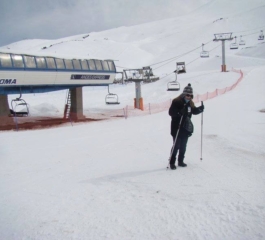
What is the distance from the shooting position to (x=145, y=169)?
7117 mm

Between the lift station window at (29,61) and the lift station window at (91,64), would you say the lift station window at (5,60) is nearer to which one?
the lift station window at (29,61)

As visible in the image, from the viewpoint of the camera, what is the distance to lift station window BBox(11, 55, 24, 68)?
21.0 m

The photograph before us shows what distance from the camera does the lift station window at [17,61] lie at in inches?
826

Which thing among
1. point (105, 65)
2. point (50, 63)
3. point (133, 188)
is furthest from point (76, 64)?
point (133, 188)

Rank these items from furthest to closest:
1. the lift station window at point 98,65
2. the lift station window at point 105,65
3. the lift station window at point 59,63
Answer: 1. the lift station window at point 105,65
2. the lift station window at point 98,65
3. the lift station window at point 59,63

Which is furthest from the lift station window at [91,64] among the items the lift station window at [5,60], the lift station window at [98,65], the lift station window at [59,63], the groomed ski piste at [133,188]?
the groomed ski piste at [133,188]

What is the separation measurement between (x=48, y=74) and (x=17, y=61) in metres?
2.78

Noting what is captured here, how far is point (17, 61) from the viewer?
21.1 meters

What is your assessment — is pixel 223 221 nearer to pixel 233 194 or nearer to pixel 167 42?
pixel 233 194

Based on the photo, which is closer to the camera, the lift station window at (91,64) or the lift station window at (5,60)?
the lift station window at (5,60)

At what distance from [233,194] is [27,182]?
454cm

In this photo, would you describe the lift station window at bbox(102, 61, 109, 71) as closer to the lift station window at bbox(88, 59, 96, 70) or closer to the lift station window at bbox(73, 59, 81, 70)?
the lift station window at bbox(88, 59, 96, 70)

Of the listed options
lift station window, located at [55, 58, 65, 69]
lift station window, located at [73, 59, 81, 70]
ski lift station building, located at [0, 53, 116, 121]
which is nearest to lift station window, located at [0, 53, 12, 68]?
ski lift station building, located at [0, 53, 116, 121]

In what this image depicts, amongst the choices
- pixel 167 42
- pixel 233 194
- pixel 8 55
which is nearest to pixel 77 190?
pixel 233 194
